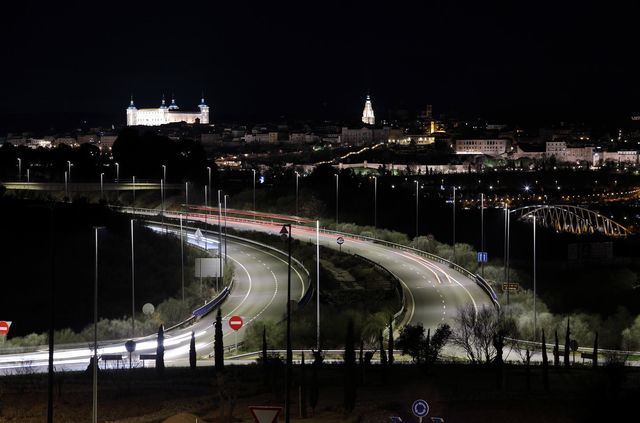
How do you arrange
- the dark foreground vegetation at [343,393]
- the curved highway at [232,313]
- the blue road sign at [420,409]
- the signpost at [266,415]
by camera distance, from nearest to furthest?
1. the signpost at [266,415]
2. the blue road sign at [420,409]
3. the dark foreground vegetation at [343,393]
4. the curved highway at [232,313]

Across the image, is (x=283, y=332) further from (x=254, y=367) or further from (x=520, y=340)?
(x=520, y=340)

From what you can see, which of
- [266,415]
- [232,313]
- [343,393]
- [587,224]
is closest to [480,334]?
[343,393]

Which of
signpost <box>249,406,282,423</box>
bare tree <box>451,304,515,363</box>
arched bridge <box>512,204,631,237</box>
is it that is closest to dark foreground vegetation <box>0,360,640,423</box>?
bare tree <box>451,304,515,363</box>

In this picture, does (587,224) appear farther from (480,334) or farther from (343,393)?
(343,393)

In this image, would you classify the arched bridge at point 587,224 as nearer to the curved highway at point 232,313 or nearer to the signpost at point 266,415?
the curved highway at point 232,313

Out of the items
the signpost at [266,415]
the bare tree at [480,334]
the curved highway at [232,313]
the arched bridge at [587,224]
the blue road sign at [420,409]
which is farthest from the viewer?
the arched bridge at [587,224]

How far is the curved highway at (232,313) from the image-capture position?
30.8m

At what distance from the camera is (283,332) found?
110 feet

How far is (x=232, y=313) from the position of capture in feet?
129

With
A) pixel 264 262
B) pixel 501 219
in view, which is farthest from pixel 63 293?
pixel 501 219

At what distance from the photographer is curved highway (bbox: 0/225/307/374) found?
101 feet

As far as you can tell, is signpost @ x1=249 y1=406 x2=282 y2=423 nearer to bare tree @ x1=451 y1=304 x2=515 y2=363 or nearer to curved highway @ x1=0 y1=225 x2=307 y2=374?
bare tree @ x1=451 y1=304 x2=515 y2=363

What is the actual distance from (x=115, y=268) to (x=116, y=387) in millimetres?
30291

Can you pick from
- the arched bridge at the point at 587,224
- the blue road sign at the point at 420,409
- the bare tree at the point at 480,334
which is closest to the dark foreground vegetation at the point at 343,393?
the bare tree at the point at 480,334
